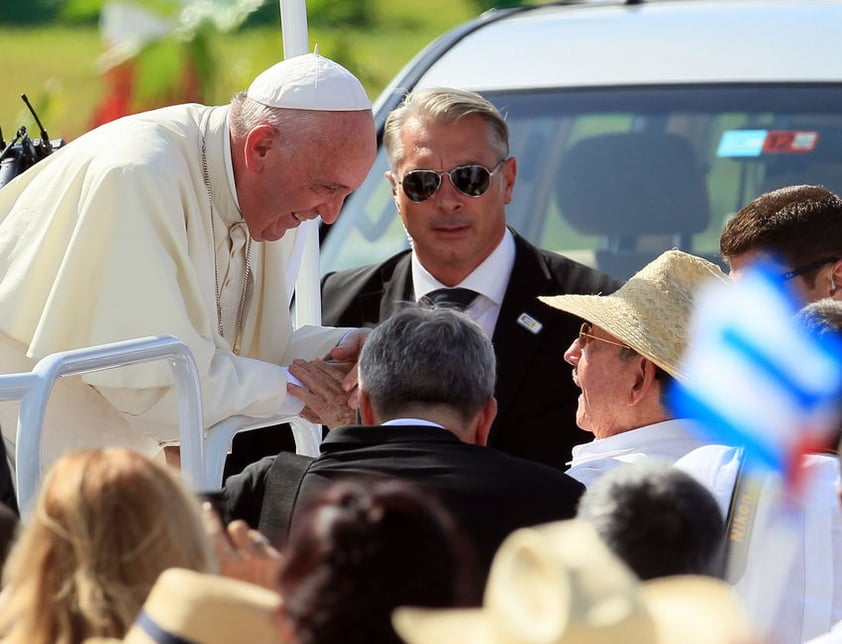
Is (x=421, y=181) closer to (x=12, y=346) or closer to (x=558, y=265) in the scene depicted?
(x=558, y=265)

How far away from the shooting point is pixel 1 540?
259 centimetres

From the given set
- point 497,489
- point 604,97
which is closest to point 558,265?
point 604,97

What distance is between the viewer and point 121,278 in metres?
3.98

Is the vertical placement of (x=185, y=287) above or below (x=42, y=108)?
above

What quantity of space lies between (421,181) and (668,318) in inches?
52.7

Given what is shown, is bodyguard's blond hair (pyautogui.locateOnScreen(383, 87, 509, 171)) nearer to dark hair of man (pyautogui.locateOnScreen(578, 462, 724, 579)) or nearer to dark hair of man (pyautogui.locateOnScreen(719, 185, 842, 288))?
dark hair of man (pyautogui.locateOnScreen(719, 185, 842, 288))

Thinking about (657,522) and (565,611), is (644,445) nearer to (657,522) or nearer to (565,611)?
(657,522)

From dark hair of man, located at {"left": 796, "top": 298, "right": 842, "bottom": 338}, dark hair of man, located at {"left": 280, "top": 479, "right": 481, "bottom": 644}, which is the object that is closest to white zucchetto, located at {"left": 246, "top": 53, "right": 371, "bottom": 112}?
dark hair of man, located at {"left": 796, "top": 298, "right": 842, "bottom": 338}

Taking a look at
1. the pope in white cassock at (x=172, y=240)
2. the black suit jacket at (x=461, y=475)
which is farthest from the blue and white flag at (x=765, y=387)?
the pope in white cassock at (x=172, y=240)

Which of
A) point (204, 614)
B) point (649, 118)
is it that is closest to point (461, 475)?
point (204, 614)

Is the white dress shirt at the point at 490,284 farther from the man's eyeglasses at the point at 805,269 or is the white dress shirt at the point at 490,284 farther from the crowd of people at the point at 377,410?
the man's eyeglasses at the point at 805,269

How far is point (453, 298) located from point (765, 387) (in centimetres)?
207

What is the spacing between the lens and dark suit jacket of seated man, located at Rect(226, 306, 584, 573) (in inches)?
121

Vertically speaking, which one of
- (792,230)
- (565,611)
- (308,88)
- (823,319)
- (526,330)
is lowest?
(526,330)
